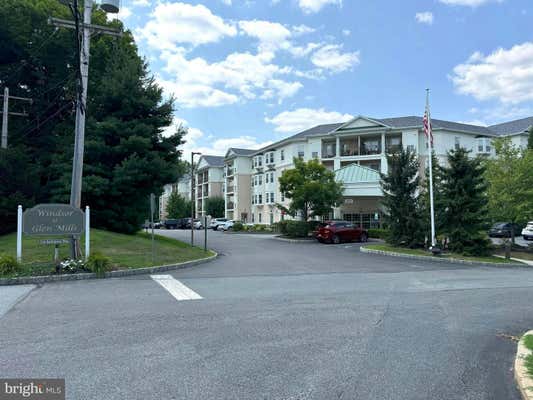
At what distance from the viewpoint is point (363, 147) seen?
45188mm

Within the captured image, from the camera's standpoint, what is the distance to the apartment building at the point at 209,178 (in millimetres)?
76000

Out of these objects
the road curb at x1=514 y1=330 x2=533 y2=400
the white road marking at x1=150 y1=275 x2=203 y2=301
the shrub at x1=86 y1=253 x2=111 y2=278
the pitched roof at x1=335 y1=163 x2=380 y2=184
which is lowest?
the white road marking at x1=150 y1=275 x2=203 y2=301

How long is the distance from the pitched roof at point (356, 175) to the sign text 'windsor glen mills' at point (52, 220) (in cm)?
2637

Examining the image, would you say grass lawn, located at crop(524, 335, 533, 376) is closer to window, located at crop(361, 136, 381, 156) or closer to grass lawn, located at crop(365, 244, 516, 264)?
grass lawn, located at crop(365, 244, 516, 264)

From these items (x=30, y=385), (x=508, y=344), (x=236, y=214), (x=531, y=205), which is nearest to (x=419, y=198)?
(x=531, y=205)

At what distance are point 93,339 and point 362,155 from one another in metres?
41.5

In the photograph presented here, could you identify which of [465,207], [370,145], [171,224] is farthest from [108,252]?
[171,224]

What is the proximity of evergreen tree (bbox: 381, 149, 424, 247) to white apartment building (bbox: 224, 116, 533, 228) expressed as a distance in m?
12.6

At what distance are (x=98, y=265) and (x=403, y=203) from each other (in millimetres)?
16702

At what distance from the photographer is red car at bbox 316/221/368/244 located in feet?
93.5

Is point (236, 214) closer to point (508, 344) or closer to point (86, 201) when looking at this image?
point (86, 201)

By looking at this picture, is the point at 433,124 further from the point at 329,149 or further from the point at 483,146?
the point at 329,149

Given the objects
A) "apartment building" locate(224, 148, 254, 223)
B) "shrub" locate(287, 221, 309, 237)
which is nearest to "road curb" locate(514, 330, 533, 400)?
"shrub" locate(287, 221, 309, 237)

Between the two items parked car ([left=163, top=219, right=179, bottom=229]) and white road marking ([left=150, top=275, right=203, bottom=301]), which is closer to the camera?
white road marking ([left=150, top=275, right=203, bottom=301])
